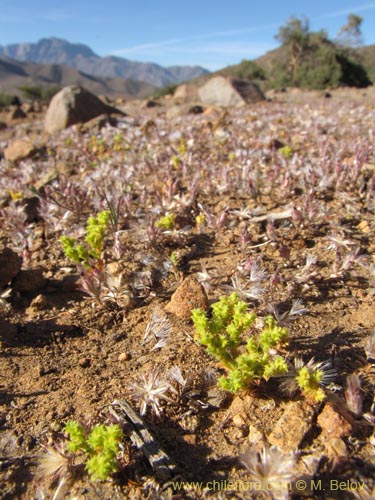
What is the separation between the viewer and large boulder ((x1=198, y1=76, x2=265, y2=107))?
17.8 metres

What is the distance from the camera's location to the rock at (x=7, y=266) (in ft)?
10.4

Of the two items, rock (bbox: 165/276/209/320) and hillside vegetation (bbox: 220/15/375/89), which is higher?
hillside vegetation (bbox: 220/15/375/89)

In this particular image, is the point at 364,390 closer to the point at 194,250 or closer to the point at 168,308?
the point at 168,308

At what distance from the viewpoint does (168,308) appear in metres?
2.93

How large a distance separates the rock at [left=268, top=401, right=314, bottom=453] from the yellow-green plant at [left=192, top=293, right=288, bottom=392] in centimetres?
19

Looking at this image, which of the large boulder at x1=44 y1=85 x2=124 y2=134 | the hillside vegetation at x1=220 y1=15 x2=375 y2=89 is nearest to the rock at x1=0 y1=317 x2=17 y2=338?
the large boulder at x1=44 y1=85 x2=124 y2=134

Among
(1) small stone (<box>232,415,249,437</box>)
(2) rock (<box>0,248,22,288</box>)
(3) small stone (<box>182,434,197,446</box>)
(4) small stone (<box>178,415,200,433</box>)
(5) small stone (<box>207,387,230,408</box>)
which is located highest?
(2) rock (<box>0,248,22,288</box>)

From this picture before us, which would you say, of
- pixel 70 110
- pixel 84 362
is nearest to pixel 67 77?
pixel 70 110

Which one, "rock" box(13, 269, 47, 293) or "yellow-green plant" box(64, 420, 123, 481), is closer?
"yellow-green plant" box(64, 420, 123, 481)

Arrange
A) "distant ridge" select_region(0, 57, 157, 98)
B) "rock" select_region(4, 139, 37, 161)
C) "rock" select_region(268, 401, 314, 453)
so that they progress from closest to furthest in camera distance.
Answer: "rock" select_region(268, 401, 314, 453), "rock" select_region(4, 139, 37, 161), "distant ridge" select_region(0, 57, 157, 98)

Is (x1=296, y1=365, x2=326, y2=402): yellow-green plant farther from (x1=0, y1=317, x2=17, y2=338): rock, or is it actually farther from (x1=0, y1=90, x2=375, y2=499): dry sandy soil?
(x1=0, y1=317, x2=17, y2=338): rock

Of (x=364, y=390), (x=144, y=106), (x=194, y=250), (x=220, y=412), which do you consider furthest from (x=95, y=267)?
(x=144, y=106)

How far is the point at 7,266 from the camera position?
3189mm

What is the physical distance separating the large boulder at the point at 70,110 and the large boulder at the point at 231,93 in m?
6.70
